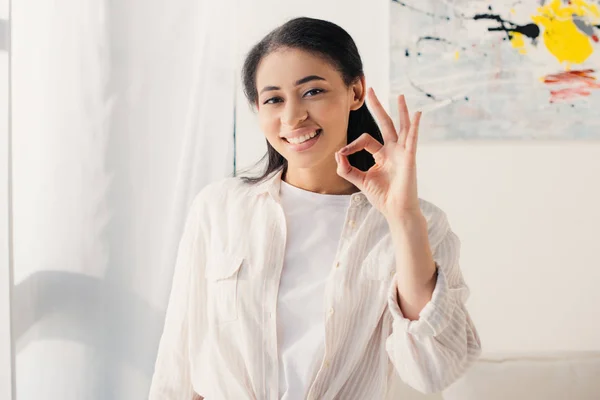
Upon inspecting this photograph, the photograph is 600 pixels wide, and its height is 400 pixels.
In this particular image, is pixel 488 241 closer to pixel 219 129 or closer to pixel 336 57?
pixel 219 129

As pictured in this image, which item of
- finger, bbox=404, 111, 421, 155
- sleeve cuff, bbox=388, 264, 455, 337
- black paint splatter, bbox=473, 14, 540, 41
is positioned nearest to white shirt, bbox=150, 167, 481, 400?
sleeve cuff, bbox=388, 264, 455, 337

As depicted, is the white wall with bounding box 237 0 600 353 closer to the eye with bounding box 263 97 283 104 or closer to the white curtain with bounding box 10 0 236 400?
the white curtain with bounding box 10 0 236 400

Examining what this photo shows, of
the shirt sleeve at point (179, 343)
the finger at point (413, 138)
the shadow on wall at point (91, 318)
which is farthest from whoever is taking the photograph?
the shadow on wall at point (91, 318)

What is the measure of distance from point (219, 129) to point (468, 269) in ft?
2.98

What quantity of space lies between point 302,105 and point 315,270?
309 millimetres

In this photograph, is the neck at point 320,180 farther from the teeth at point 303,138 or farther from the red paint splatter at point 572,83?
the red paint splatter at point 572,83

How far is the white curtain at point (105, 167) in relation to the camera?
1.46m

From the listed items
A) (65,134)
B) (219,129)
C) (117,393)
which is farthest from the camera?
(219,129)

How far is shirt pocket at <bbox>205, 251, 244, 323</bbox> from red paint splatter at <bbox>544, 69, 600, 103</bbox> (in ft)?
4.25

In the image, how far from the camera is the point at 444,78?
2.04 metres

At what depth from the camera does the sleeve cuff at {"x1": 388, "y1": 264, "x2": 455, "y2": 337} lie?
109 centimetres

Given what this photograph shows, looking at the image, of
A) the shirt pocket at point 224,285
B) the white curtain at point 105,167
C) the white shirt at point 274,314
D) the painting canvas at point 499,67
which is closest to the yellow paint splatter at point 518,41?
the painting canvas at point 499,67

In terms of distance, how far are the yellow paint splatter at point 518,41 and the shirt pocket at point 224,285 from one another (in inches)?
49.5

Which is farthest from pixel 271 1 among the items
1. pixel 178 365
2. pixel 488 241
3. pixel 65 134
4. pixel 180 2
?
pixel 178 365
